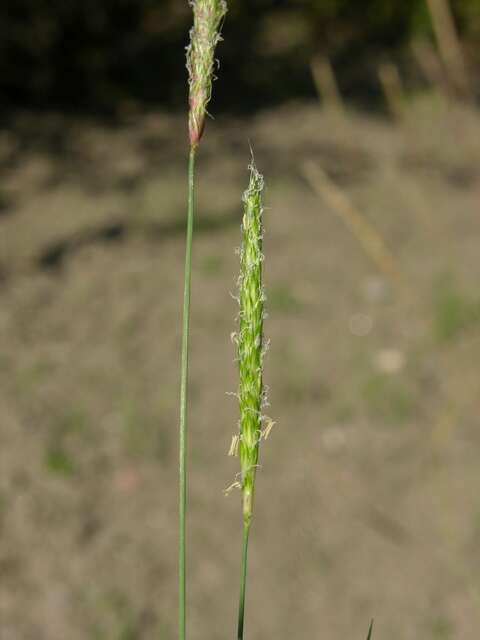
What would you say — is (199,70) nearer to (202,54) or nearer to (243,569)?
(202,54)

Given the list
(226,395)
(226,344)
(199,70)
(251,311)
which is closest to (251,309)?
(251,311)

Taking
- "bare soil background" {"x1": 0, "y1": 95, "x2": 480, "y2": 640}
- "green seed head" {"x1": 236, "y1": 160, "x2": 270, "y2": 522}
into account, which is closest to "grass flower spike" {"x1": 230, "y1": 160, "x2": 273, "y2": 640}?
"green seed head" {"x1": 236, "y1": 160, "x2": 270, "y2": 522}

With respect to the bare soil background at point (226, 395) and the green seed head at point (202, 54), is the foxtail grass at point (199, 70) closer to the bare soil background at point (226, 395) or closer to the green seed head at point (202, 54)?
the green seed head at point (202, 54)

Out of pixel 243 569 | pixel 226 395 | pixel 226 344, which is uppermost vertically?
pixel 226 344

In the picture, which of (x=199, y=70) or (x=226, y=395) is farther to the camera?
(x=226, y=395)

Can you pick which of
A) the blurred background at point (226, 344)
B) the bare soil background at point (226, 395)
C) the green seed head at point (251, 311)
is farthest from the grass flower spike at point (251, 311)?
the bare soil background at point (226, 395)

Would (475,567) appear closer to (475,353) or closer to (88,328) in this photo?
(475,353)
